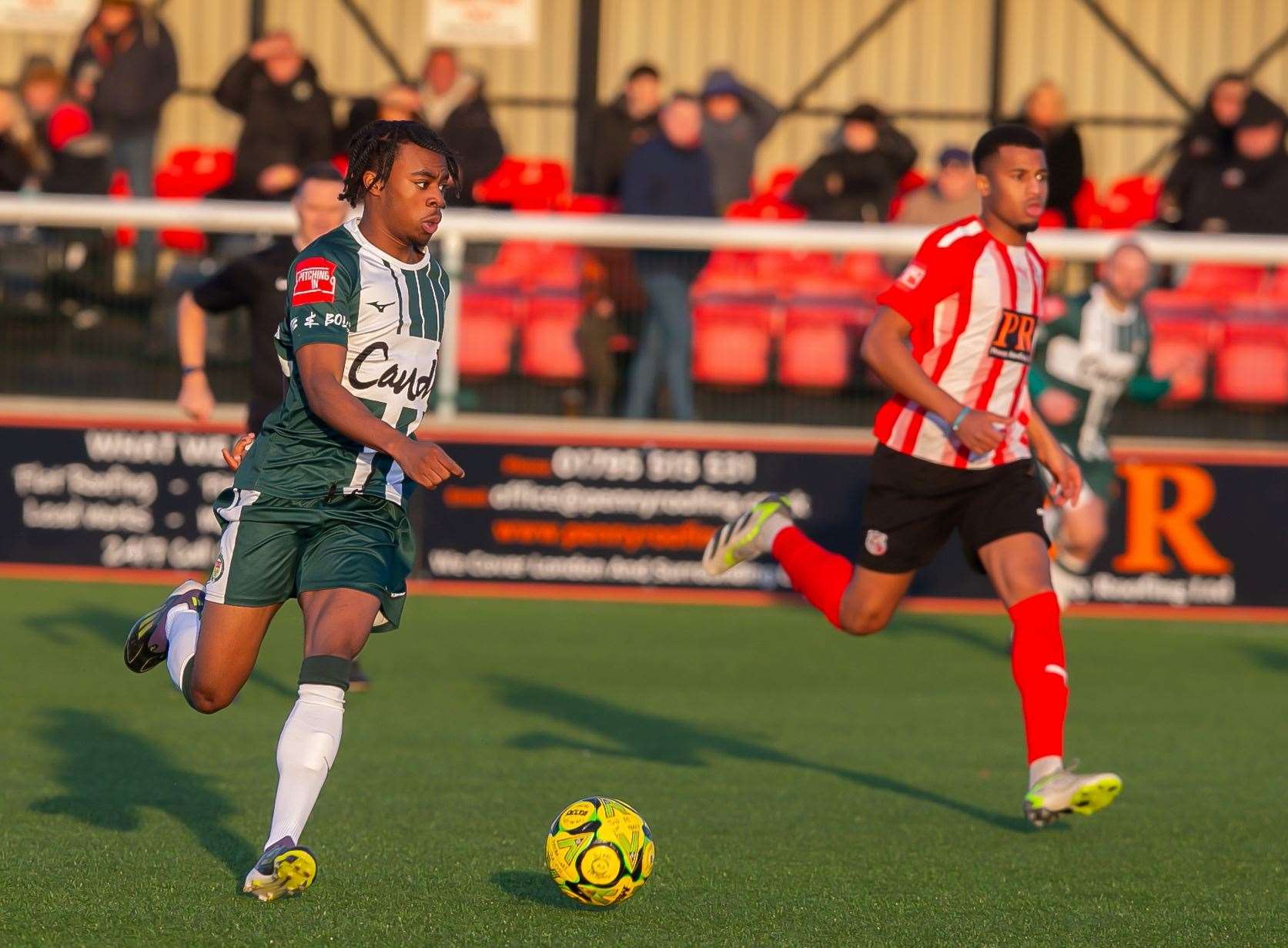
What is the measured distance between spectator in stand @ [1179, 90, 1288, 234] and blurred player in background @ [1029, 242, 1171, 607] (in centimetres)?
323

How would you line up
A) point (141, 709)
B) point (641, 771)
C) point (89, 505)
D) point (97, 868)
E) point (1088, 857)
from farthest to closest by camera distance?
1. point (89, 505)
2. point (141, 709)
3. point (641, 771)
4. point (1088, 857)
5. point (97, 868)

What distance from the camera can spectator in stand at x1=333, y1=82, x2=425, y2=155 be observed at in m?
12.9

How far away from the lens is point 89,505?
38.4 feet

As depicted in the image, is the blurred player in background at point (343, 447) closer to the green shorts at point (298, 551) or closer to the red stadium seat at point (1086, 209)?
the green shorts at point (298, 551)

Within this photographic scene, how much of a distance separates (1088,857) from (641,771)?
172 cm

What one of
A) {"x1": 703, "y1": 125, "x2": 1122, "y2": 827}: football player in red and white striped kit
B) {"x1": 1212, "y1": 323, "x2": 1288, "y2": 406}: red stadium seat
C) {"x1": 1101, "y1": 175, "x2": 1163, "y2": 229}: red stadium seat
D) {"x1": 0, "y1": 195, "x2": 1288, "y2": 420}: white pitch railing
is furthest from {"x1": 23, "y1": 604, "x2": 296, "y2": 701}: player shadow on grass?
{"x1": 1101, "y1": 175, "x2": 1163, "y2": 229}: red stadium seat

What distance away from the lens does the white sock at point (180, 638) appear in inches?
201

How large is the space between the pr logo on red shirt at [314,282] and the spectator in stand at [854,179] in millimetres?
8781

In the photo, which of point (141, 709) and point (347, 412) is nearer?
point (347, 412)

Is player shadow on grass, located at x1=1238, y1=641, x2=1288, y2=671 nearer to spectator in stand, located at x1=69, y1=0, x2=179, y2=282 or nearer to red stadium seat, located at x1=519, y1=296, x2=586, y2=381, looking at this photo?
red stadium seat, located at x1=519, y1=296, x2=586, y2=381

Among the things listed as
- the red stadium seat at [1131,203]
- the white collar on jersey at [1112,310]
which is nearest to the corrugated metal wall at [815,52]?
the red stadium seat at [1131,203]

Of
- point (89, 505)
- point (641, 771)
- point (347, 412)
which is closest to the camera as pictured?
point (347, 412)

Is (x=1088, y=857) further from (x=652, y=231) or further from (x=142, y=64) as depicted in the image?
(x=142, y=64)

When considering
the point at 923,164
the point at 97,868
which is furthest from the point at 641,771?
the point at 923,164
